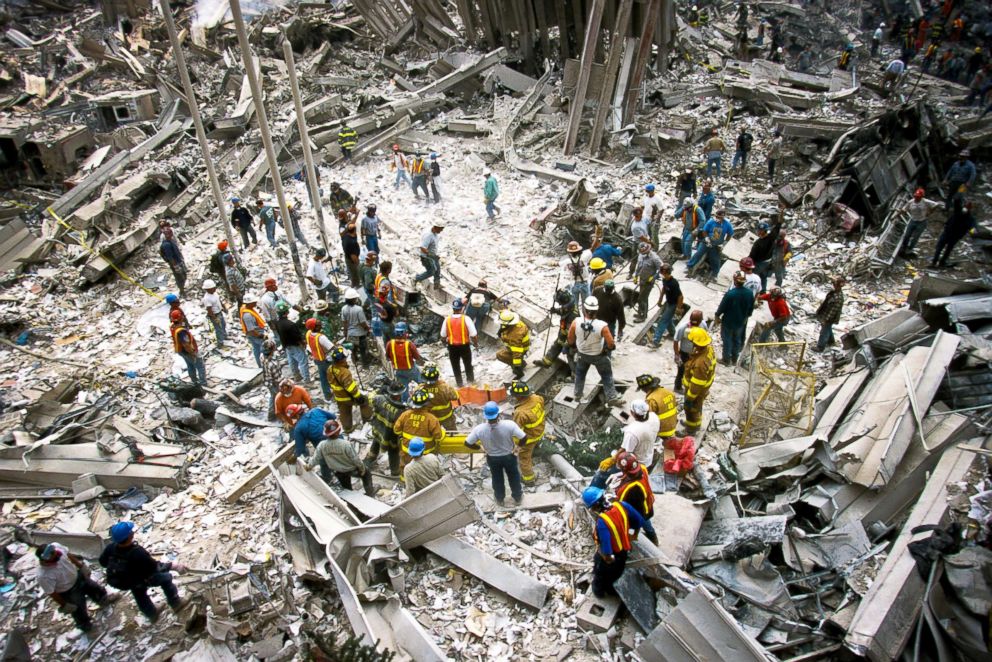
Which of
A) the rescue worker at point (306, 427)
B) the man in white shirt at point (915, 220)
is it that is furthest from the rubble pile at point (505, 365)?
the rescue worker at point (306, 427)

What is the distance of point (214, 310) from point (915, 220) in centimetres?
1120

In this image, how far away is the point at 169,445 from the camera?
680 cm

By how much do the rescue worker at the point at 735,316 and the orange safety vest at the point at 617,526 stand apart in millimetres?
3819

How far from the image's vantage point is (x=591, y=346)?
21.5 feet

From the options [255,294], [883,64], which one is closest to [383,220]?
[255,294]

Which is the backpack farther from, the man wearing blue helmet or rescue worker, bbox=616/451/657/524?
rescue worker, bbox=616/451/657/524

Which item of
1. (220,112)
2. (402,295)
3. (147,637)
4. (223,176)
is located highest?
(220,112)

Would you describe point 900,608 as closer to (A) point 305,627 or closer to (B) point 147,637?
(A) point 305,627

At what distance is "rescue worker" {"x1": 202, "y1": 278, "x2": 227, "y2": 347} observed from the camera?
8516mm

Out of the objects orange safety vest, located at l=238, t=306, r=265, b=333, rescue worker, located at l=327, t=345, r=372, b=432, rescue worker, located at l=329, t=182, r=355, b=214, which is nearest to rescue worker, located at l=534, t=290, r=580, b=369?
rescue worker, located at l=327, t=345, r=372, b=432

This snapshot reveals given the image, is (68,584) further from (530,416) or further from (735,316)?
(735,316)

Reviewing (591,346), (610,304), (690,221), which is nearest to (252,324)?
(591,346)

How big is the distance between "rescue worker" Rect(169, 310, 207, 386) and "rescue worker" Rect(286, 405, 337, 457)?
241cm

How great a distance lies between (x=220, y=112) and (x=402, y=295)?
10.6 meters
